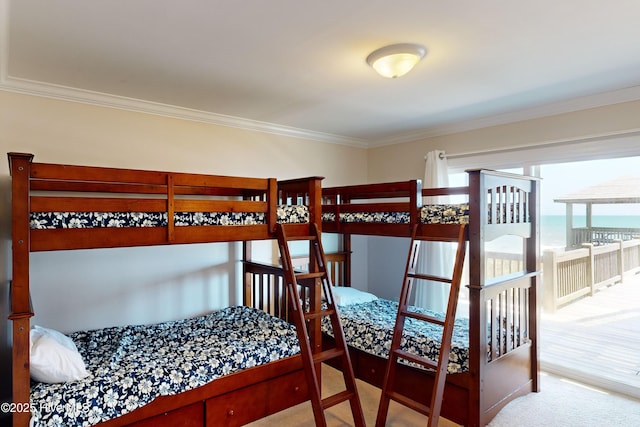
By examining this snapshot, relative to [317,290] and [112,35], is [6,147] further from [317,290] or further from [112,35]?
[317,290]

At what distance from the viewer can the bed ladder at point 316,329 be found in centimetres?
238

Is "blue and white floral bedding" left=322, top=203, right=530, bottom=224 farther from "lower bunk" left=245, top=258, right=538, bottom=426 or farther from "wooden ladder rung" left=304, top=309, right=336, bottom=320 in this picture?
"wooden ladder rung" left=304, top=309, right=336, bottom=320

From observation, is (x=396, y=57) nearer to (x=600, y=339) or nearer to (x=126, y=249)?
(x=126, y=249)

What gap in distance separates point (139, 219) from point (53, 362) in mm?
921

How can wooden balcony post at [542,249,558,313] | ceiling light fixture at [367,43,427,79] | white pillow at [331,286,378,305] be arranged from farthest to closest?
white pillow at [331,286,378,305] < wooden balcony post at [542,249,558,313] < ceiling light fixture at [367,43,427,79]

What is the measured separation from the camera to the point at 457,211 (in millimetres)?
2580

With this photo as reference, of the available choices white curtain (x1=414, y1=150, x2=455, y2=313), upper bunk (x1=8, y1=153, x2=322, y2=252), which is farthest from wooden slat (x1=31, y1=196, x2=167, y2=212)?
white curtain (x1=414, y1=150, x2=455, y2=313)

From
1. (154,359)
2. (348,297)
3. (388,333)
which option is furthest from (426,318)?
(154,359)

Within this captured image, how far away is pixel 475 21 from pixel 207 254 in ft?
9.76

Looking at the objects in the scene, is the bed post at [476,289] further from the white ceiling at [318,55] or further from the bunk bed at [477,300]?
the white ceiling at [318,55]

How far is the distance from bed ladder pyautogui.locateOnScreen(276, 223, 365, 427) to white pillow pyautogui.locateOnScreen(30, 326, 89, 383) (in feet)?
4.25

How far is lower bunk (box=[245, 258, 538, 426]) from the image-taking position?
8.21 ft

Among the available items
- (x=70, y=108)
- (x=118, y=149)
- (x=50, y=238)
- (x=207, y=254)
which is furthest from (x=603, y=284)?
(x=70, y=108)

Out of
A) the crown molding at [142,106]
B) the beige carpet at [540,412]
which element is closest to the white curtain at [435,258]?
the beige carpet at [540,412]
